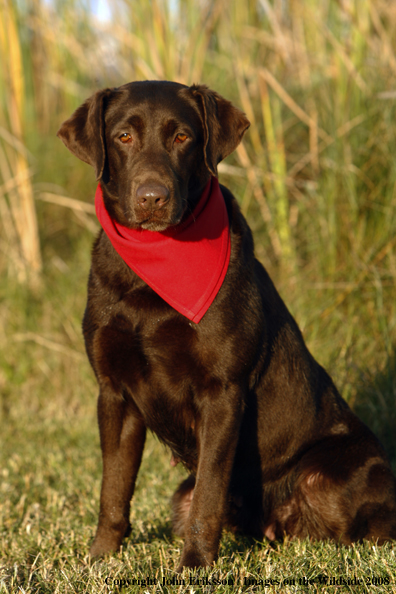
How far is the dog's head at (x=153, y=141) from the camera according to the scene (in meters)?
2.53

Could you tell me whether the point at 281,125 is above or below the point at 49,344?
above

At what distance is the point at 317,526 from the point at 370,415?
114 centimetres

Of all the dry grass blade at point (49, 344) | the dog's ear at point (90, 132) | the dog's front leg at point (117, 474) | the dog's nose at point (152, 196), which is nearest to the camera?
the dog's nose at point (152, 196)

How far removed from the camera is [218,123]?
2.73 metres

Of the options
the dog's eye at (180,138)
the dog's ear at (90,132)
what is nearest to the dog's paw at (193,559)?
the dog's ear at (90,132)

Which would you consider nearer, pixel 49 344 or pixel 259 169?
pixel 259 169

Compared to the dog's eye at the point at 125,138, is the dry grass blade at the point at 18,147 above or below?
below

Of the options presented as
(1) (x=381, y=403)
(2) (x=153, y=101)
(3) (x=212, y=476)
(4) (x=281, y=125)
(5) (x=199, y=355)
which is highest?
(2) (x=153, y=101)

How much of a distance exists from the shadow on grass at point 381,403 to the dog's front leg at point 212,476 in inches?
59.4

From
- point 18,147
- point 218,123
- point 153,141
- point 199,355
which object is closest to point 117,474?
point 199,355

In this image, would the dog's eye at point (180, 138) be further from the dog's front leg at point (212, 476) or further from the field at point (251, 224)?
the field at point (251, 224)

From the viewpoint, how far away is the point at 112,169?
2.69 metres

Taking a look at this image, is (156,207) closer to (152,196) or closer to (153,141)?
(152,196)

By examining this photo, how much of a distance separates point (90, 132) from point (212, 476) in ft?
4.75
